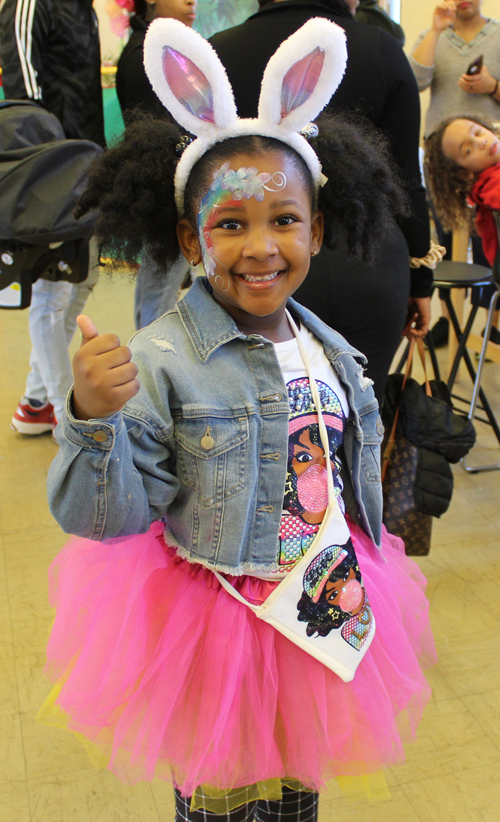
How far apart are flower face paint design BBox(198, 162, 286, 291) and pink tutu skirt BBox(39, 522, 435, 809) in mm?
394

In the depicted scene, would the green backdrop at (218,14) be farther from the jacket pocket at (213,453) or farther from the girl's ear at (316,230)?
the jacket pocket at (213,453)

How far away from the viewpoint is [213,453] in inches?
34.2

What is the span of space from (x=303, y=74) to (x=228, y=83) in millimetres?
93

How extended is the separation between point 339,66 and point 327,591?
677 mm

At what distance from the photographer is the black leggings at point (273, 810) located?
0.99 meters

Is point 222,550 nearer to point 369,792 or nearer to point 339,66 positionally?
point 369,792

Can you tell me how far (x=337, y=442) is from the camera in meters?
0.97

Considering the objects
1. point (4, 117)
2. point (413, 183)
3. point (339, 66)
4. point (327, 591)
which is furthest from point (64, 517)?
point (4, 117)

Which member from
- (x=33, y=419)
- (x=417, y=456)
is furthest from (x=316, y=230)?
(x=33, y=419)

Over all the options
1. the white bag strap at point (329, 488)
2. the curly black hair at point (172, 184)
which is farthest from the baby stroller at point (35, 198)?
the white bag strap at point (329, 488)

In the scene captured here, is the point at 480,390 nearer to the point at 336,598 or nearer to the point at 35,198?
the point at 35,198

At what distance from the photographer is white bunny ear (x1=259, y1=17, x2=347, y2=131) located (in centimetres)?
82

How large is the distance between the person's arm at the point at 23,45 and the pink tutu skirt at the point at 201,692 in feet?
5.58

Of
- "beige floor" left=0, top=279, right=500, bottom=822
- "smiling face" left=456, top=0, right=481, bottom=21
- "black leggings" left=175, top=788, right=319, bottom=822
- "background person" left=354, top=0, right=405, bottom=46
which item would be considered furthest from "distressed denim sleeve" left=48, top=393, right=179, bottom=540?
"smiling face" left=456, top=0, right=481, bottom=21
